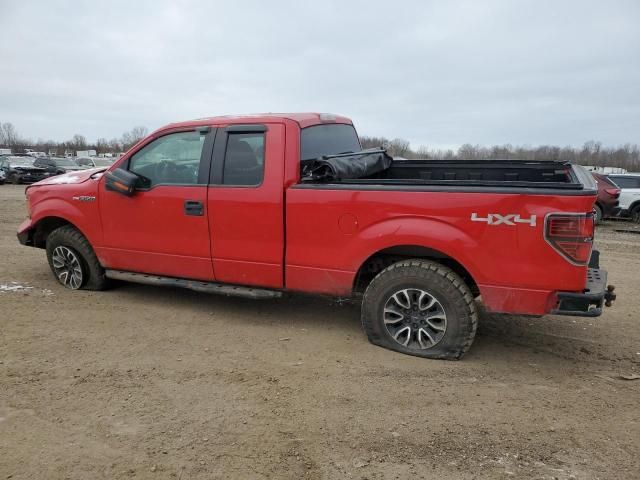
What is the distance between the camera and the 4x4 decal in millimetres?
3457

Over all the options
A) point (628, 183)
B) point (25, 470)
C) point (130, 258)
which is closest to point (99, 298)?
point (130, 258)

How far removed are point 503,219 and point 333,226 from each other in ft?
4.46

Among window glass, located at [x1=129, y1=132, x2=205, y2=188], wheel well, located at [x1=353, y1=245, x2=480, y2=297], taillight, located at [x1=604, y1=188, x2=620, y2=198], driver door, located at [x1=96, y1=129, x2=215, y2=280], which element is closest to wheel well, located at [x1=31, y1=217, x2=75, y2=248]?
driver door, located at [x1=96, y1=129, x2=215, y2=280]

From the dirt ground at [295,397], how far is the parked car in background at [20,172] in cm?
2262

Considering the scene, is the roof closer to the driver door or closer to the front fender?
the driver door

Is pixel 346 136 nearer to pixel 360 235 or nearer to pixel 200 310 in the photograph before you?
pixel 360 235

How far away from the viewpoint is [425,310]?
3.96m

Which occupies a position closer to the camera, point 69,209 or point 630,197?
point 69,209

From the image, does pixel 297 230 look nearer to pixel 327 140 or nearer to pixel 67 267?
pixel 327 140

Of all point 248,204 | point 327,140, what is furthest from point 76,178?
point 327,140

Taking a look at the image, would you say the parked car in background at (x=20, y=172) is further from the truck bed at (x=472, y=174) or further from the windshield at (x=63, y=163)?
the truck bed at (x=472, y=174)

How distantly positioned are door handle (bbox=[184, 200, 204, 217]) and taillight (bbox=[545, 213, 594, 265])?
9.85 feet

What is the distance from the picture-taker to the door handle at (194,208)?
466 cm

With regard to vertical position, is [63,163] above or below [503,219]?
above
